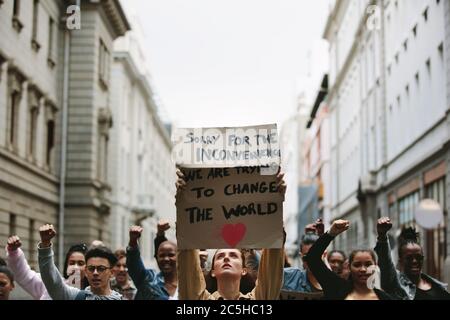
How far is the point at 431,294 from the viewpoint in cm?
670

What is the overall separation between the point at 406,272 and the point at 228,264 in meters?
1.68

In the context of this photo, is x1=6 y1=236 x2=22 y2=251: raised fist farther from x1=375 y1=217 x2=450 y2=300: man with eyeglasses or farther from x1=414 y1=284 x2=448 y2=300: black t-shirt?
x1=414 y1=284 x2=448 y2=300: black t-shirt

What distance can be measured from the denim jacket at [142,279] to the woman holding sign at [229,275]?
1.15 meters

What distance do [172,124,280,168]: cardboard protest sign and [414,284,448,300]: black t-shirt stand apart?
160cm

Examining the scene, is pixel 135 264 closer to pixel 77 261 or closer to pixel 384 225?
pixel 77 261

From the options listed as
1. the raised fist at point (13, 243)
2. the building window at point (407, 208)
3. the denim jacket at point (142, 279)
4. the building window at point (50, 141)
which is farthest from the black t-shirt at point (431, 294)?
the building window at point (50, 141)

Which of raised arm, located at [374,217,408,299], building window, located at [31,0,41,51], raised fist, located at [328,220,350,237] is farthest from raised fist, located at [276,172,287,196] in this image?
building window, located at [31,0,41,51]

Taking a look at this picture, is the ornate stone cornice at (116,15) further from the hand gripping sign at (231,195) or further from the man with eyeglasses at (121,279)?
the hand gripping sign at (231,195)

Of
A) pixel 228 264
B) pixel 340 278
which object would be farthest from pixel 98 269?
pixel 340 278

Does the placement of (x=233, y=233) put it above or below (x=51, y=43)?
below

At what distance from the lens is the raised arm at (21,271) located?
6031 millimetres

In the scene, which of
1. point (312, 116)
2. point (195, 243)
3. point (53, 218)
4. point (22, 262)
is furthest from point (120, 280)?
point (312, 116)

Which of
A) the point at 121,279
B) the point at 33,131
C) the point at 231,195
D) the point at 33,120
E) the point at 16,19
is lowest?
the point at 121,279

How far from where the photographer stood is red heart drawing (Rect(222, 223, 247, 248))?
5707 mm
